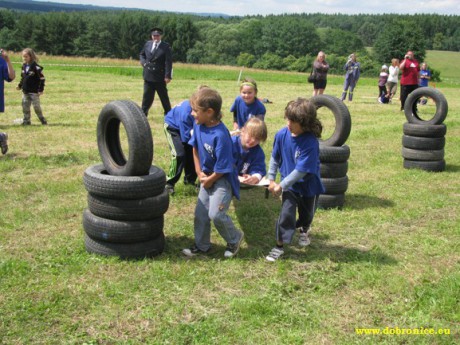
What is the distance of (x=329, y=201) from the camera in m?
6.70

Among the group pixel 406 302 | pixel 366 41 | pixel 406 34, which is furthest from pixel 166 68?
pixel 366 41

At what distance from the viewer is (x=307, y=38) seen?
4291 inches

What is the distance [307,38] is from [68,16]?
2020 inches

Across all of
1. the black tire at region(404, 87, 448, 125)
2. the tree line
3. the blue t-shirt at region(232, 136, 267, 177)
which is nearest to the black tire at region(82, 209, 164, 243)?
the blue t-shirt at region(232, 136, 267, 177)

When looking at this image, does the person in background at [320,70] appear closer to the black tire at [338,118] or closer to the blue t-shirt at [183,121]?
the black tire at [338,118]

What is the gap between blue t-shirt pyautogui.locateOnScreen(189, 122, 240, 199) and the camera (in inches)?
182

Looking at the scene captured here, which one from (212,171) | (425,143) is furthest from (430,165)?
(212,171)

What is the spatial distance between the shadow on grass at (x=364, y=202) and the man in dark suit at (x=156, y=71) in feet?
19.2

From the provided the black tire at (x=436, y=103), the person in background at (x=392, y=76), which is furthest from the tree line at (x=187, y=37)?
the black tire at (x=436, y=103)

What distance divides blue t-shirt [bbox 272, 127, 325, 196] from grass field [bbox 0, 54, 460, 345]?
0.73 m

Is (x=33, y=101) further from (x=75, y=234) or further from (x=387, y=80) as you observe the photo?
(x=387, y=80)

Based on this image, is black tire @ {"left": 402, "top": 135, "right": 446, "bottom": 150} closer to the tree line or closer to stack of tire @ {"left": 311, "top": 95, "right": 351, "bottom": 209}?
stack of tire @ {"left": 311, "top": 95, "right": 351, "bottom": 209}

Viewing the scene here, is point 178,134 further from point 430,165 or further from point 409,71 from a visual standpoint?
point 409,71

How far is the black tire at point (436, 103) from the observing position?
8875 millimetres
